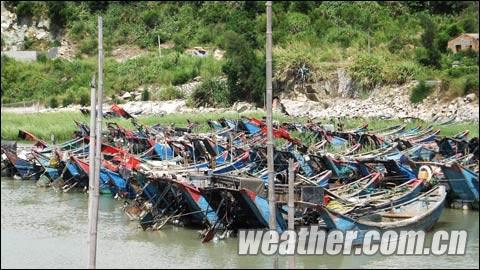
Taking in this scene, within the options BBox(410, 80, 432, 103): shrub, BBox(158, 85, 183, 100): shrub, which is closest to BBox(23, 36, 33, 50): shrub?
BBox(158, 85, 183, 100): shrub

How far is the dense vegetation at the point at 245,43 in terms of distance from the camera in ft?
83.4

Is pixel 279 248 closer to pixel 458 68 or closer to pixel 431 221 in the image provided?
pixel 431 221

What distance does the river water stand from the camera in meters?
8.70

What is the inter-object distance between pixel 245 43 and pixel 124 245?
1767cm

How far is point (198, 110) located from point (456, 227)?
52.8 feet

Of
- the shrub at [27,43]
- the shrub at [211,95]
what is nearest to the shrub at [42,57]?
the shrub at [27,43]

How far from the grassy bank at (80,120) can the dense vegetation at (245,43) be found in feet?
4.35

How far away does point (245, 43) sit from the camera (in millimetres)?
27594

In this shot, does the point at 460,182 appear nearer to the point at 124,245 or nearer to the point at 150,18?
the point at 124,245

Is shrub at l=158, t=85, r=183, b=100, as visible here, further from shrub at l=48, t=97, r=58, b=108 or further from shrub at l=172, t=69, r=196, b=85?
shrub at l=48, t=97, r=58, b=108

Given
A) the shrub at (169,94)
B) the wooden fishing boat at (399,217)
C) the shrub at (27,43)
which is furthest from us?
the shrub at (27,43)

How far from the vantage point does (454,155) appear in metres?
13.5

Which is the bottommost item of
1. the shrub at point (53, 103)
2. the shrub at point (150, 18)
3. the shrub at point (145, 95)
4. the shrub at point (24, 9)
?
the shrub at point (53, 103)

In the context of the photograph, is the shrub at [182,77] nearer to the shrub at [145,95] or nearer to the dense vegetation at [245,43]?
the dense vegetation at [245,43]
